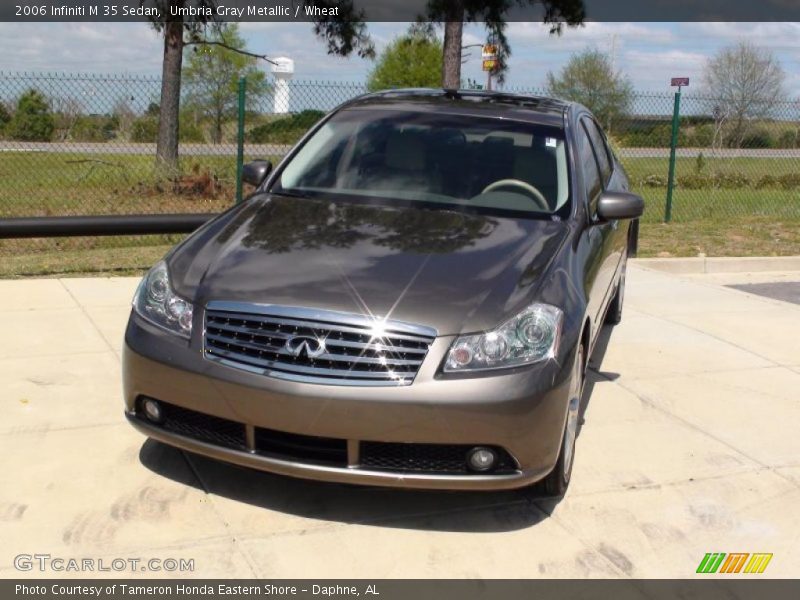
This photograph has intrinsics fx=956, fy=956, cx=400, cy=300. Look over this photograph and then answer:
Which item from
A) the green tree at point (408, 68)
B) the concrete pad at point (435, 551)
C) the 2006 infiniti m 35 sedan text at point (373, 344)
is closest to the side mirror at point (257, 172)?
the 2006 infiniti m 35 sedan text at point (373, 344)

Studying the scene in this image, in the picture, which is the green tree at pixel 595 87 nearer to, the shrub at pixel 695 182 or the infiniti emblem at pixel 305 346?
the shrub at pixel 695 182

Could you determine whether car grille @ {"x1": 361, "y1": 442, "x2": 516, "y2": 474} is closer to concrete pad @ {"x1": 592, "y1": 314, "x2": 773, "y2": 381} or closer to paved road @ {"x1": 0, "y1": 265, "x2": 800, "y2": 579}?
paved road @ {"x1": 0, "y1": 265, "x2": 800, "y2": 579}

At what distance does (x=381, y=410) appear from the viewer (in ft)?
11.5

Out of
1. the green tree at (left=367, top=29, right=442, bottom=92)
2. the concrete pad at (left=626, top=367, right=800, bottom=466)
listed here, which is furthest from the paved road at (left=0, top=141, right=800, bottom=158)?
the green tree at (left=367, top=29, right=442, bottom=92)

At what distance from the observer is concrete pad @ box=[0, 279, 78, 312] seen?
23.1 ft

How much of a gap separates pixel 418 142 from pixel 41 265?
15.9ft

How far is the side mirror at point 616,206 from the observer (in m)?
4.94

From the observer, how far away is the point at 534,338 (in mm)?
3732

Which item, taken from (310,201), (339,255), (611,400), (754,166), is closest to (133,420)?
(339,255)

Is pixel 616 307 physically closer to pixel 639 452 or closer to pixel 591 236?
pixel 591 236

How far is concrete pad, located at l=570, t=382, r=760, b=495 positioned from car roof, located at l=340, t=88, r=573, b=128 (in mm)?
1663

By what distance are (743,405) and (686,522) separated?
70.6 inches

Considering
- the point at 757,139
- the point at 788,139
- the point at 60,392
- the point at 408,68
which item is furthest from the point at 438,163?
the point at 408,68
